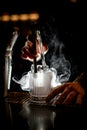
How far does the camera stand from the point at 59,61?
63.5 inches

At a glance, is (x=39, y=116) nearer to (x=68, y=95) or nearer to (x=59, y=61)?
(x=68, y=95)

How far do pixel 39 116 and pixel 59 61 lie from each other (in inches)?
21.8

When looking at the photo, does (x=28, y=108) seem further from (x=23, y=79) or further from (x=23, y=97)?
(x=23, y=79)

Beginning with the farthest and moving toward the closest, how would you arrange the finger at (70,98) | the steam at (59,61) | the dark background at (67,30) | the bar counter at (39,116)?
the steam at (59,61), the dark background at (67,30), the finger at (70,98), the bar counter at (39,116)

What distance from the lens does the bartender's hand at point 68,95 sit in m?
1.27

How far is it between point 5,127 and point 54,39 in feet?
2.57

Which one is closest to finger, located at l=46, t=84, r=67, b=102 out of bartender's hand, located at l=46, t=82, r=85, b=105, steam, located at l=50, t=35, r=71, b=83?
bartender's hand, located at l=46, t=82, r=85, b=105

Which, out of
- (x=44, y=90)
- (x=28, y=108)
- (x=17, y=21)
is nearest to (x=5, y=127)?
(x=28, y=108)

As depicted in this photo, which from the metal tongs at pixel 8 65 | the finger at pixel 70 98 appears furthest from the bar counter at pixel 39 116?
the metal tongs at pixel 8 65

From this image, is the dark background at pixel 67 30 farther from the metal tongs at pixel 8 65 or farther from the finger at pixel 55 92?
the finger at pixel 55 92

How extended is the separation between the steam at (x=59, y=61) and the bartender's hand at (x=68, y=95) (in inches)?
10.7

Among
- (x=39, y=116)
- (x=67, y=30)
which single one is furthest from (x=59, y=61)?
(x=39, y=116)

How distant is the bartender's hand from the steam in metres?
0.27

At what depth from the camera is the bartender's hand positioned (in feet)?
4.16
